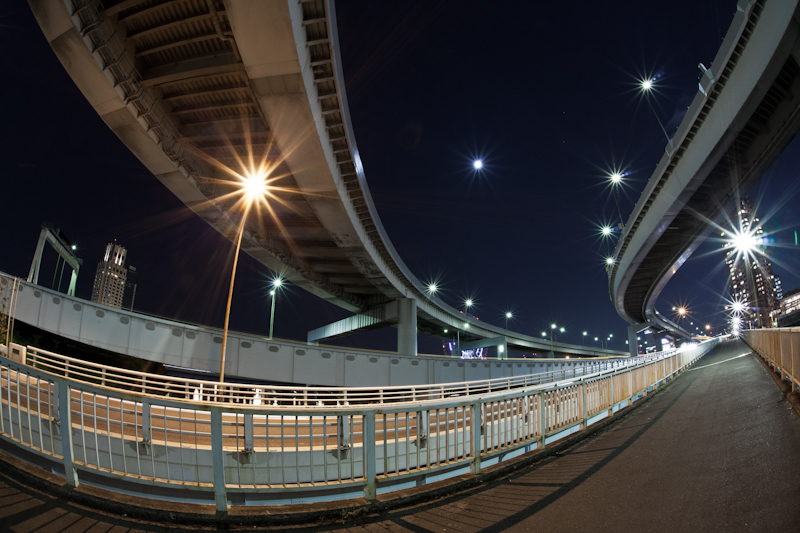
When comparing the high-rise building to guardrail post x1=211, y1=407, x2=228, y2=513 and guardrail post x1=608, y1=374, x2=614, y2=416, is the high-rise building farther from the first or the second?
guardrail post x1=211, y1=407, x2=228, y2=513

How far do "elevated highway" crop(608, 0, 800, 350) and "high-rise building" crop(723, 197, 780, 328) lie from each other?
274ft

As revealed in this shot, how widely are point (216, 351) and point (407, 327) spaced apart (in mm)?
19394

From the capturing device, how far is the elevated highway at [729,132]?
46.5 feet

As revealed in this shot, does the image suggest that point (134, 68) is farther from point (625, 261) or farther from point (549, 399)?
point (625, 261)

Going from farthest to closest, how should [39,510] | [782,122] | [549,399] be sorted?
[782,122], [549,399], [39,510]

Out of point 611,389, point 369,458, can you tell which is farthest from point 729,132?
point 369,458

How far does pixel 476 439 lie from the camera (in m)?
5.57

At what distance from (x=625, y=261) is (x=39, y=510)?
42.0m

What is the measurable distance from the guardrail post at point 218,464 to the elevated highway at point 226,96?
1267 centimetres

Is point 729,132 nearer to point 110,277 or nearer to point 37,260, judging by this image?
point 37,260

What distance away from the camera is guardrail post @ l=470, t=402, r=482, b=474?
216 inches

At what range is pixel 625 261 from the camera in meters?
37.0

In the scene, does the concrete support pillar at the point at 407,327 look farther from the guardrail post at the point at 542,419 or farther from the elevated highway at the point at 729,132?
Result: the guardrail post at the point at 542,419

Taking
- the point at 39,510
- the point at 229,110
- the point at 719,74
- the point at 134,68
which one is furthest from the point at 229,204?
the point at 719,74
